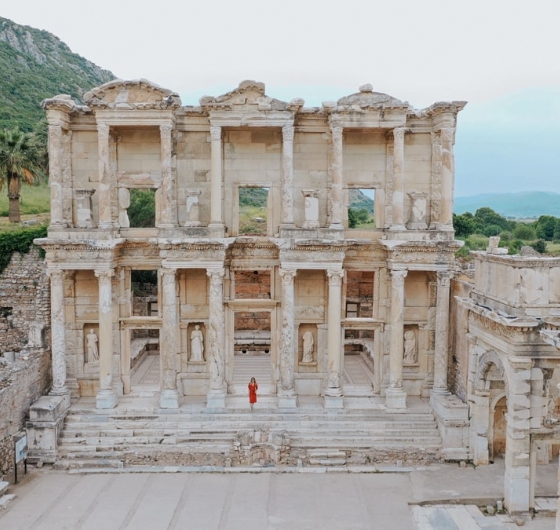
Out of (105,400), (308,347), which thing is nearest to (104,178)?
(105,400)

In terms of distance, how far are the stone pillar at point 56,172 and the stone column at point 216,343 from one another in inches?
200

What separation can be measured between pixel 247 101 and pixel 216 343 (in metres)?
7.58

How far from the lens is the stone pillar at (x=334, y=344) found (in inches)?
698

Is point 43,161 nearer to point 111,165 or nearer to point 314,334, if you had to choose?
point 111,165

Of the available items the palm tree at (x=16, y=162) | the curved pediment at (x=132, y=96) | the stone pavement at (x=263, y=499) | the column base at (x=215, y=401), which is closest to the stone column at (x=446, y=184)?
the stone pavement at (x=263, y=499)

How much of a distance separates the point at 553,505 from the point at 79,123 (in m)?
17.3

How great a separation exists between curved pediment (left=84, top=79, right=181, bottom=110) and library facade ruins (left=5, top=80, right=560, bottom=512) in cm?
5

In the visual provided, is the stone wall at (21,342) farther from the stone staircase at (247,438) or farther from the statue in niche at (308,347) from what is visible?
the statue in niche at (308,347)

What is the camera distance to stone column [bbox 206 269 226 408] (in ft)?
57.9

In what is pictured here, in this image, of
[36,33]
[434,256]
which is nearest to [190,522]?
[434,256]

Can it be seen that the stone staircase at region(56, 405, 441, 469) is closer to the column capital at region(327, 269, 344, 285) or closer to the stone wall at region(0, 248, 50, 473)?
the stone wall at region(0, 248, 50, 473)

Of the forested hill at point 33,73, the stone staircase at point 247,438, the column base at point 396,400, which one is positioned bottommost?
the stone staircase at point 247,438

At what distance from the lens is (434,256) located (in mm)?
17703

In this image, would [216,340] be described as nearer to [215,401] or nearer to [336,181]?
[215,401]
